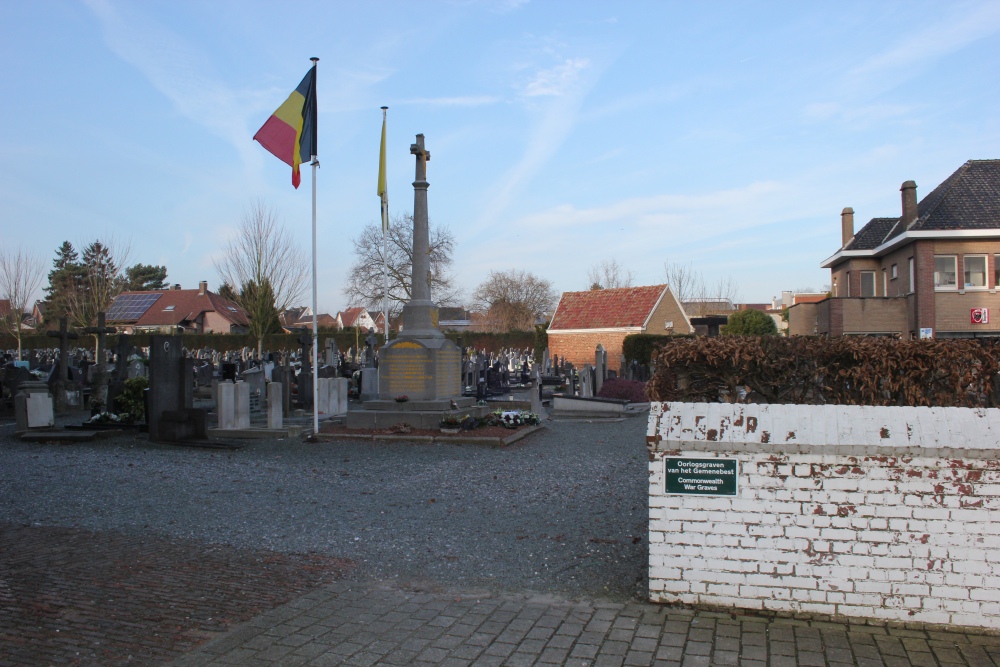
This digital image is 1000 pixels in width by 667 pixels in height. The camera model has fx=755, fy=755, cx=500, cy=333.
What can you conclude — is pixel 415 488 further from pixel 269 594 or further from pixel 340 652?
pixel 340 652

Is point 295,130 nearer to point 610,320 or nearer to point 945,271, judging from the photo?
point 610,320

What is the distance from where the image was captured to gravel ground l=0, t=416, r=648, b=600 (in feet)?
18.8

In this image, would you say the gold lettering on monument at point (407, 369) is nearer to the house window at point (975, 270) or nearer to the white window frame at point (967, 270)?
the white window frame at point (967, 270)

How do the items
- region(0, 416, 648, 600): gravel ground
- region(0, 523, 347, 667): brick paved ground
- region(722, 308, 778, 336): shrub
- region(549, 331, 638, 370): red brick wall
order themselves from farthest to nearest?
1. region(722, 308, 778, 336): shrub
2. region(549, 331, 638, 370): red brick wall
3. region(0, 416, 648, 600): gravel ground
4. region(0, 523, 347, 667): brick paved ground

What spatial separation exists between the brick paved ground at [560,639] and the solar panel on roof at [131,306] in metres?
64.9

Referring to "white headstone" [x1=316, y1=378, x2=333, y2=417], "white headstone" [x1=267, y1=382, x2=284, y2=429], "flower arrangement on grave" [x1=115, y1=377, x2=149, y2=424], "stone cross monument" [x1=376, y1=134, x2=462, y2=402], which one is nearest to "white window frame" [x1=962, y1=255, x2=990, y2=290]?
"stone cross monument" [x1=376, y1=134, x2=462, y2=402]

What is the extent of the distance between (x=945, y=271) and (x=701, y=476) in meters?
33.2

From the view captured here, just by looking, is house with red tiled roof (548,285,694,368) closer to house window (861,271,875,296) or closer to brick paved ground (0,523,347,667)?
house window (861,271,875,296)

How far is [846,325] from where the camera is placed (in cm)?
3422

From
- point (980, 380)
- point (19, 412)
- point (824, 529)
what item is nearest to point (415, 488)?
point (824, 529)

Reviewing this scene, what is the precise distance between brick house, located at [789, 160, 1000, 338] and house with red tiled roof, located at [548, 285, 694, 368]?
8526 mm

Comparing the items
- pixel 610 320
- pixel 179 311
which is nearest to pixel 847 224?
pixel 610 320

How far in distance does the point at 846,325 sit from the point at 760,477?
33008mm

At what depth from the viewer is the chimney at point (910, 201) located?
33.8 m
